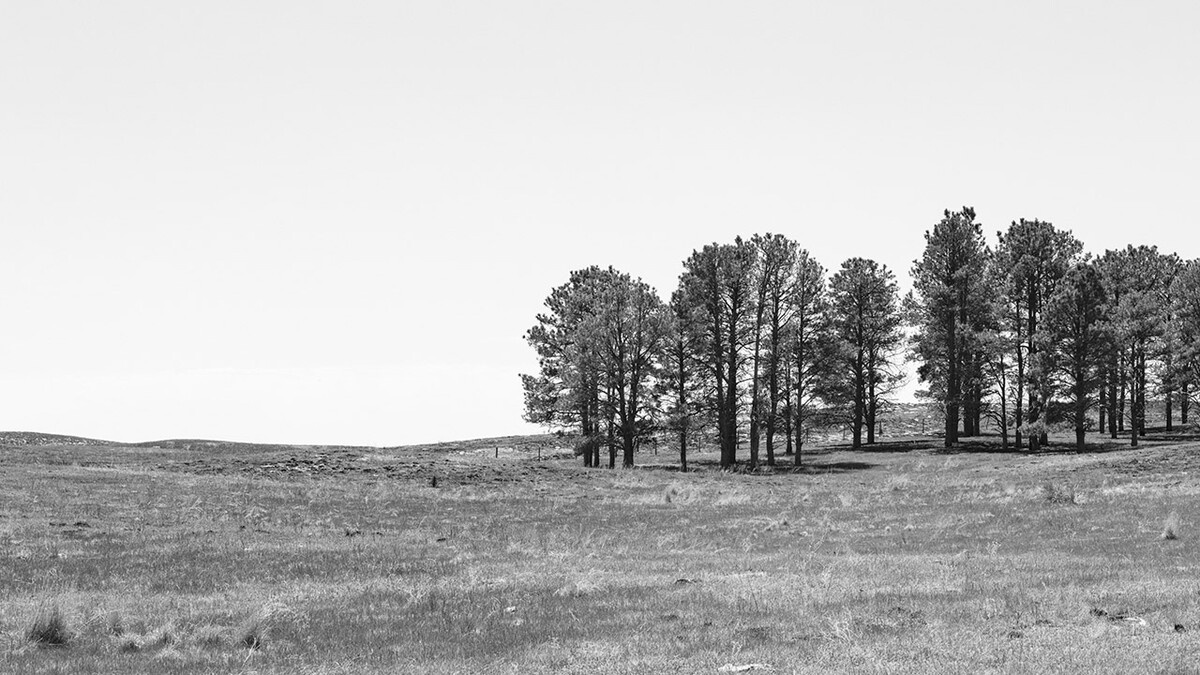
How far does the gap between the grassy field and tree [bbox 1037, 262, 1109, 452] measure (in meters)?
21.1

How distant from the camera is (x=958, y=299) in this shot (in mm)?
72062

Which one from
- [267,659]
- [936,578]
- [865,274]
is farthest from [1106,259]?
[267,659]

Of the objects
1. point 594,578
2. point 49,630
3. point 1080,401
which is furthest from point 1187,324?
point 49,630

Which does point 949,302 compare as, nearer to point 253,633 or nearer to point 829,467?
point 829,467

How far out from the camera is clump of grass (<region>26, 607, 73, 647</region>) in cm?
1248

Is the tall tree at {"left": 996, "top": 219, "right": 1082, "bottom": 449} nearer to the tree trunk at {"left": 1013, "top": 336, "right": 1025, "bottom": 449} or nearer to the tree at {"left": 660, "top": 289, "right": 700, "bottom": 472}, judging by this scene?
the tree trunk at {"left": 1013, "top": 336, "right": 1025, "bottom": 449}

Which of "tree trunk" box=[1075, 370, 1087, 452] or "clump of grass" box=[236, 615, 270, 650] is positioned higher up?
"tree trunk" box=[1075, 370, 1087, 452]

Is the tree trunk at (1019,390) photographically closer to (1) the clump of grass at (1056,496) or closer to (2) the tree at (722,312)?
(2) the tree at (722,312)

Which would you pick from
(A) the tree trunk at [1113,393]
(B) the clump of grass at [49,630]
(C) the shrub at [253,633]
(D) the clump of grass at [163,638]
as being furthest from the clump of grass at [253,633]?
(A) the tree trunk at [1113,393]

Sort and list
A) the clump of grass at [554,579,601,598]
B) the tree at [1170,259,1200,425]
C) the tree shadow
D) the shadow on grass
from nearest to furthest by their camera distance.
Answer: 1. the clump of grass at [554,579,601,598]
2. the tree shadow
3. the shadow on grass
4. the tree at [1170,259,1200,425]

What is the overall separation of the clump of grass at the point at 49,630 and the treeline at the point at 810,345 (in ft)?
154

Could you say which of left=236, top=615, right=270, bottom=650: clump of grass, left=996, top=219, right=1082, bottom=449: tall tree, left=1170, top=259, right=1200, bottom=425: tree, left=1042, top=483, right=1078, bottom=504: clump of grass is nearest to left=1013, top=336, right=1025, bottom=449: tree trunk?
left=996, top=219, right=1082, bottom=449: tall tree

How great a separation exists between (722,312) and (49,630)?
2033 inches

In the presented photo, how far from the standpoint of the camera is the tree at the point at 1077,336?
6150cm
